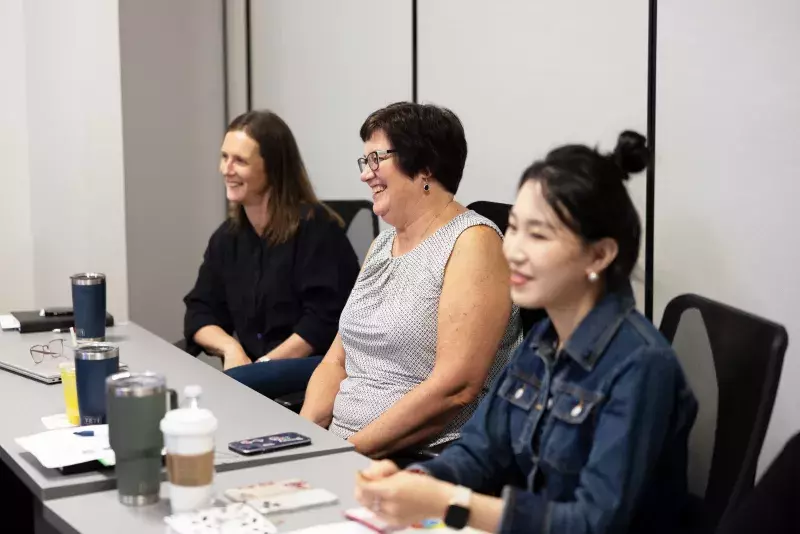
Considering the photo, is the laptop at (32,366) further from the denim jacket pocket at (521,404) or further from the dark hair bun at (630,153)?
the dark hair bun at (630,153)

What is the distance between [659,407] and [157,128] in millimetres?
3721

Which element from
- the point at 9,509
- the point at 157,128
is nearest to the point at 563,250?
the point at 9,509

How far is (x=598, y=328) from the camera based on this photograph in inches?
56.8

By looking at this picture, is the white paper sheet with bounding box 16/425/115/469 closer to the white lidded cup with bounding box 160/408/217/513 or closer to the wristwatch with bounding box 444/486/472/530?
the white lidded cup with bounding box 160/408/217/513

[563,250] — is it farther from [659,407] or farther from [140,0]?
[140,0]

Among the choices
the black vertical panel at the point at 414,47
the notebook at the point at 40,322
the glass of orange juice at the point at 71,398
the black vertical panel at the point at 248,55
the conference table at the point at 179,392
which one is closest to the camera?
the conference table at the point at 179,392

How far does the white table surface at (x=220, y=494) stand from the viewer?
1383 mm

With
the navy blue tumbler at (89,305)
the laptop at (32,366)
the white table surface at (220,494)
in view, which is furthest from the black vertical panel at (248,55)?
the white table surface at (220,494)

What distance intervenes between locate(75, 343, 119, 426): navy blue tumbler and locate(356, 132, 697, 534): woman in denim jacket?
651mm

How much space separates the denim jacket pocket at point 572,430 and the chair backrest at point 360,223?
6.60 ft

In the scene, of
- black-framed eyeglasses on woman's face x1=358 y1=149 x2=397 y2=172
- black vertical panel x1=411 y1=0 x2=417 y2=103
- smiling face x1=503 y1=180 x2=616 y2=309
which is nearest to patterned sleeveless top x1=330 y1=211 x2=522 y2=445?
black-framed eyeglasses on woman's face x1=358 y1=149 x2=397 y2=172

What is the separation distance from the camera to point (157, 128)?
15.1ft

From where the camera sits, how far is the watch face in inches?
52.4

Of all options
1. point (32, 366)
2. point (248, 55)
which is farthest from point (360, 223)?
point (248, 55)
